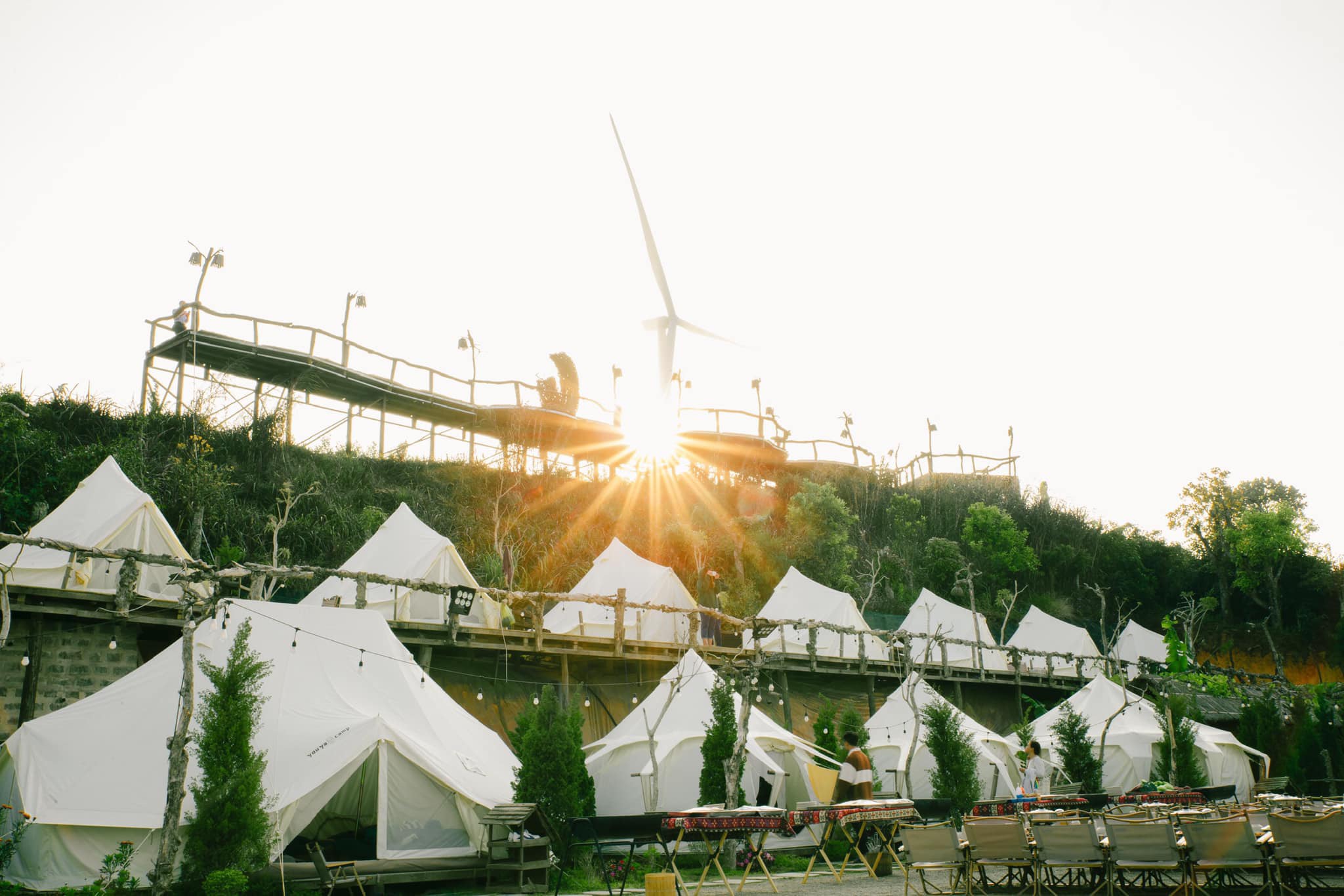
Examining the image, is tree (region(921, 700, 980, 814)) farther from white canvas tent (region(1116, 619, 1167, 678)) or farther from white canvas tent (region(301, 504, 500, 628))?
white canvas tent (region(1116, 619, 1167, 678))

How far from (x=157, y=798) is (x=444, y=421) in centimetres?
2309

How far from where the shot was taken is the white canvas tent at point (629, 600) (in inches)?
923

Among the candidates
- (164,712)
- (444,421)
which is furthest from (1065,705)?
(444,421)

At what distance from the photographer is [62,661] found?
12.9m

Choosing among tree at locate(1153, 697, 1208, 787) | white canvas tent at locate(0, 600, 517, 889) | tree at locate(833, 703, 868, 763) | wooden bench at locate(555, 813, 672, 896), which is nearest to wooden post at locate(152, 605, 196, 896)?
white canvas tent at locate(0, 600, 517, 889)

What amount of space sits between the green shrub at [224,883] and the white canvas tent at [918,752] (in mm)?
12283

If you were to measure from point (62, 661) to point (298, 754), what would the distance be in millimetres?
4176

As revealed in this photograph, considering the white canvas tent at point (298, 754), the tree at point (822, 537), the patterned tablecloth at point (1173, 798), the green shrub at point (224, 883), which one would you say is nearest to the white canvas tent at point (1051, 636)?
the tree at point (822, 537)

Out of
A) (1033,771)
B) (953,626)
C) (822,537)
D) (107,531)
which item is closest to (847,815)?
(1033,771)

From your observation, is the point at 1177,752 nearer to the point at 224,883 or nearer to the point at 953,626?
the point at 953,626

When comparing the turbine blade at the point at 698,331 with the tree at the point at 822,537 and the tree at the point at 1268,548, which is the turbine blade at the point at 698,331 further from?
the tree at the point at 1268,548

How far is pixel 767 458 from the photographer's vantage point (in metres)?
37.8

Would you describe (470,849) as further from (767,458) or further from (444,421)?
(767,458)

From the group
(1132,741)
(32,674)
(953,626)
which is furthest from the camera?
(953,626)
